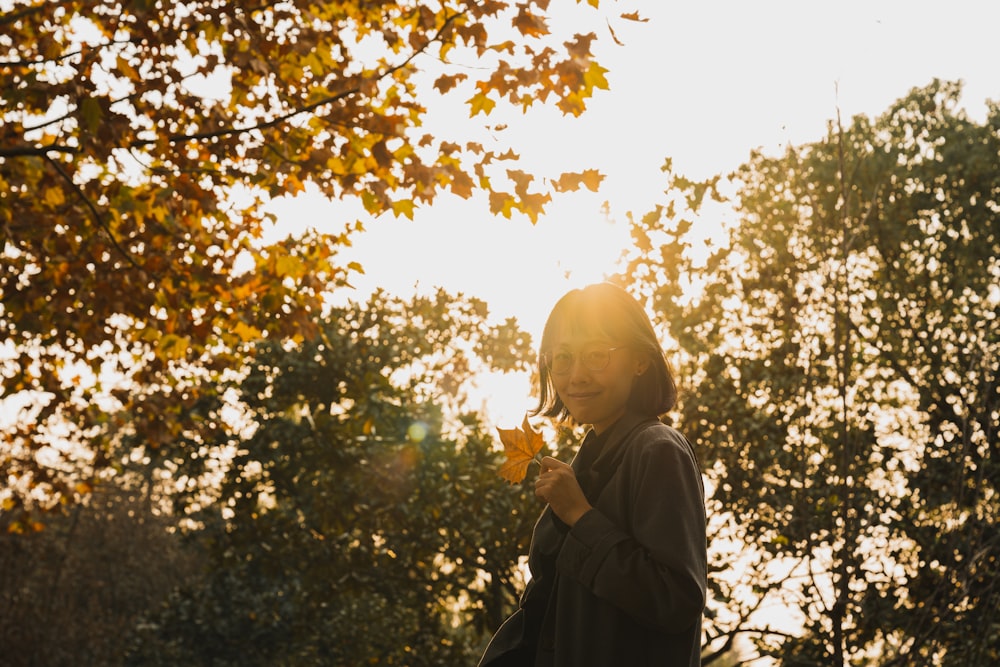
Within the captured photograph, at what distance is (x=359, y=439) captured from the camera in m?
9.83

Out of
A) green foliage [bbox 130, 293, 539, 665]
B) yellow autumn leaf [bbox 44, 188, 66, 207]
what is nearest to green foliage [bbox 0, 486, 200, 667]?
green foliage [bbox 130, 293, 539, 665]

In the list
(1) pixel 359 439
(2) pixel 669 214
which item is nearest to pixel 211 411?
(1) pixel 359 439

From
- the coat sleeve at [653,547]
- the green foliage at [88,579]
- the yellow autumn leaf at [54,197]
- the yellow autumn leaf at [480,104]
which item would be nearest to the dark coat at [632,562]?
the coat sleeve at [653,547]

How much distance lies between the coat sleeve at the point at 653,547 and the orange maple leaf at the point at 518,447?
315 millimetres

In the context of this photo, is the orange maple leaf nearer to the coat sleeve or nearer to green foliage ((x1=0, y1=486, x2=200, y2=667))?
the coat sleeve

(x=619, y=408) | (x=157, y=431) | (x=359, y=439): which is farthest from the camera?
(x=359, y=439)

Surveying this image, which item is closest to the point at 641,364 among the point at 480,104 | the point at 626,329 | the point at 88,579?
the point at 626,329

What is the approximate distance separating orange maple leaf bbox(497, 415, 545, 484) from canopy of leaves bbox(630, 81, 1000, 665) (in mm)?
4517

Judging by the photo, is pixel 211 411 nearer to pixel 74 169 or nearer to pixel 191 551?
pixel 74 169

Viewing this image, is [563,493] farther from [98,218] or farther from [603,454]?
[98,218]

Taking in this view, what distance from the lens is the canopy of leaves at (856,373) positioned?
755cm

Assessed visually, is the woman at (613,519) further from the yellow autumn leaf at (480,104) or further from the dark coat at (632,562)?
the yellow autumn leaf at (480,104)

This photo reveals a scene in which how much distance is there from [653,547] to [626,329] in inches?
25.4

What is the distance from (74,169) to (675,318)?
5.38 metres
